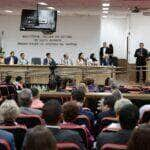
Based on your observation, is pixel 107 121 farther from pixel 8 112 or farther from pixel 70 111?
pixel 8 112

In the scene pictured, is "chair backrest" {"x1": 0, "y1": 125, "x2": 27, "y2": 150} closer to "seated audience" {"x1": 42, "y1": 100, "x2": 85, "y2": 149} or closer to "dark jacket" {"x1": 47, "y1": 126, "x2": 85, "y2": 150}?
"seated audience" {"x1": 42, "y1": 100, "x2": 85, "y2": 149}

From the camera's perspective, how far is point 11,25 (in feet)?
80.7

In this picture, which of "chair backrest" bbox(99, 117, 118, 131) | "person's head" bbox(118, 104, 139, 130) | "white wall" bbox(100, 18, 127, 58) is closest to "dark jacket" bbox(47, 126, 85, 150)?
"person's head" bbox(118, 104, 139, 130)

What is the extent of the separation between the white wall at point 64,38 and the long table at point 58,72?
4.52 meters

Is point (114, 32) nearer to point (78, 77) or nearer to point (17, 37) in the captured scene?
point (17, 37)

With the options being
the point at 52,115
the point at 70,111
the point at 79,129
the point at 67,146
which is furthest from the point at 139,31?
the point at 67,146

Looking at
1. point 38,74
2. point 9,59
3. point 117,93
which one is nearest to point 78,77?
point 38,74

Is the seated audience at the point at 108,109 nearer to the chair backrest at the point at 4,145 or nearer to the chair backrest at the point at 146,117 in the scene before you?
the chair backrest at the point at 146,117

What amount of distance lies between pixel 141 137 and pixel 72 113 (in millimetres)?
1857

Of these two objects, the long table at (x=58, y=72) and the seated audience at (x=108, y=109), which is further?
the long table at (x=58, y=72)

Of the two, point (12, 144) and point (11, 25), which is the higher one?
point (11, 25)

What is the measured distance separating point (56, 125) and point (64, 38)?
2035 centimetres

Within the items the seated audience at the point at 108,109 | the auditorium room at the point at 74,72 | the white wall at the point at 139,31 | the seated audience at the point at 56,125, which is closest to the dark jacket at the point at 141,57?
the auditorium room at the point at 74,72

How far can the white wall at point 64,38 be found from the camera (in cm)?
2420
